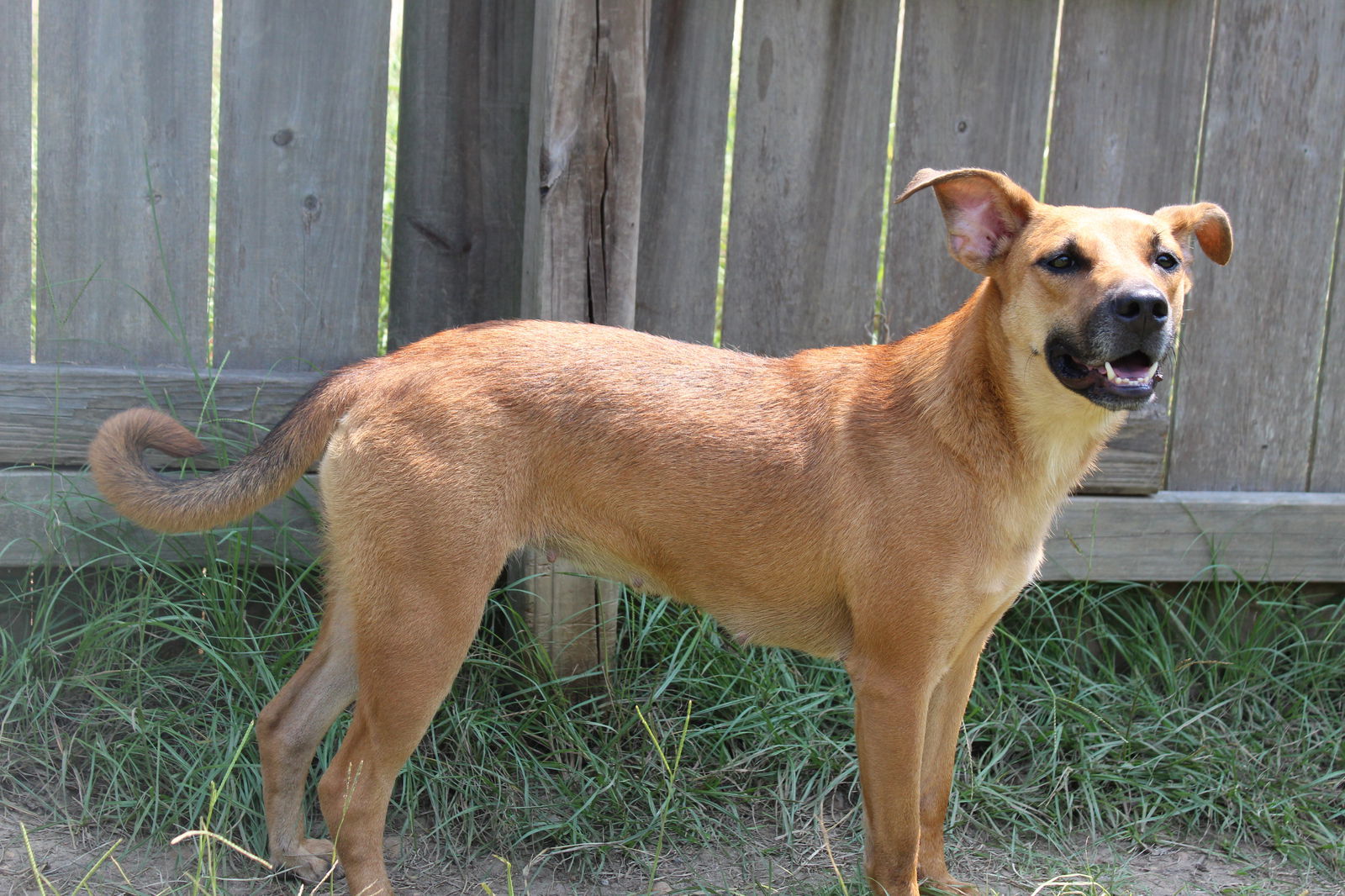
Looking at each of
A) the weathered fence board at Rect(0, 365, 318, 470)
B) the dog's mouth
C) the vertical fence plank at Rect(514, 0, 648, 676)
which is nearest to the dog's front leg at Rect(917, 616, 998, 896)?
the dog's mouth

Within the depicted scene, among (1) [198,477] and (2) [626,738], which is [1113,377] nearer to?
(2) [626,738]

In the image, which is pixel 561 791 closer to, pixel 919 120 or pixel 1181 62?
pixel 919 120

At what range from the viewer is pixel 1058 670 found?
Answer: 165 inches

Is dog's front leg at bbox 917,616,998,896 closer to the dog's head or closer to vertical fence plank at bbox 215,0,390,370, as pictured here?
the dog's head

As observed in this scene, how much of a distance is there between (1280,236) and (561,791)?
10.6 ft

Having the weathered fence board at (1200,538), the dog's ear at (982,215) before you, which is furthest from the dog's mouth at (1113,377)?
the weathered fence board at (1200,538)

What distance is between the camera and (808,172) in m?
4.00

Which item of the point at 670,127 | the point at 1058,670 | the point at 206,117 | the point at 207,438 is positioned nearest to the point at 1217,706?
the point at 1058,670

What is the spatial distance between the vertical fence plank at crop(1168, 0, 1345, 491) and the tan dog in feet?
3.99

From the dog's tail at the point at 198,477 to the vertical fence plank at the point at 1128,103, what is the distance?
2.63 metres

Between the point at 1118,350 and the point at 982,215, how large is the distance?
581 mm

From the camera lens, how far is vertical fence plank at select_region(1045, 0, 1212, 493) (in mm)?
4062

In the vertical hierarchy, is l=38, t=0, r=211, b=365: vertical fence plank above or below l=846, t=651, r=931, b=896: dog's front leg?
above

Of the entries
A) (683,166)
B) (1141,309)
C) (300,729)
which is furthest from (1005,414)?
(300,729)
